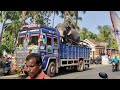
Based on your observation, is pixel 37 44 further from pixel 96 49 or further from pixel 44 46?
pixel 96 49

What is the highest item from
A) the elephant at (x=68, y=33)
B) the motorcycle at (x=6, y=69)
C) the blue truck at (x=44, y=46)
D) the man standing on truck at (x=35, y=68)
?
the elephant at (x=68, y=33)

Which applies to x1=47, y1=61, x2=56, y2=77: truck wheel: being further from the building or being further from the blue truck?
the building

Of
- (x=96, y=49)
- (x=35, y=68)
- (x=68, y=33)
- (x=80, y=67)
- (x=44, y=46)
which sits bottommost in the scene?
(x=80, y=67)

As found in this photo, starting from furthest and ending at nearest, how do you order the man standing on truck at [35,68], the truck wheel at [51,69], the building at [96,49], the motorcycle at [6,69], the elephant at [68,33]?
the building at [96,49], the elephant at [68,33], the motorcycle at [6,69], the truck wheel at [51,69], the man standing on truck at [35,68]

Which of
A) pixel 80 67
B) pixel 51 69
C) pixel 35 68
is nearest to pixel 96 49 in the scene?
pixel 80 67

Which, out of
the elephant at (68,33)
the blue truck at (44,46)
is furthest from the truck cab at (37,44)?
the elephant at (68,33)

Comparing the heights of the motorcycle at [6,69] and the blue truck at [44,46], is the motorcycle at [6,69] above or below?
below

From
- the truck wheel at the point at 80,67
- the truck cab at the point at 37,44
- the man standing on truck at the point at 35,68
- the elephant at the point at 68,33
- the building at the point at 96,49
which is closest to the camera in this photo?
the man standing on truck at the point at 35,68

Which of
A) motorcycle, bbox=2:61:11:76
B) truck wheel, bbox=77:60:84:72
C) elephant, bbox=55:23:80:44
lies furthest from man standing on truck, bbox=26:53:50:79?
truck wheel, bbox=77:60:84:72

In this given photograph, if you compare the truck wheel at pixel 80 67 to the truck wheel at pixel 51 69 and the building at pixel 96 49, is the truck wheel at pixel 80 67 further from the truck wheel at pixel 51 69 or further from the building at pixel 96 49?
the building at pixel 96 49

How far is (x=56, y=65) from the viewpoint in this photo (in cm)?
1295
